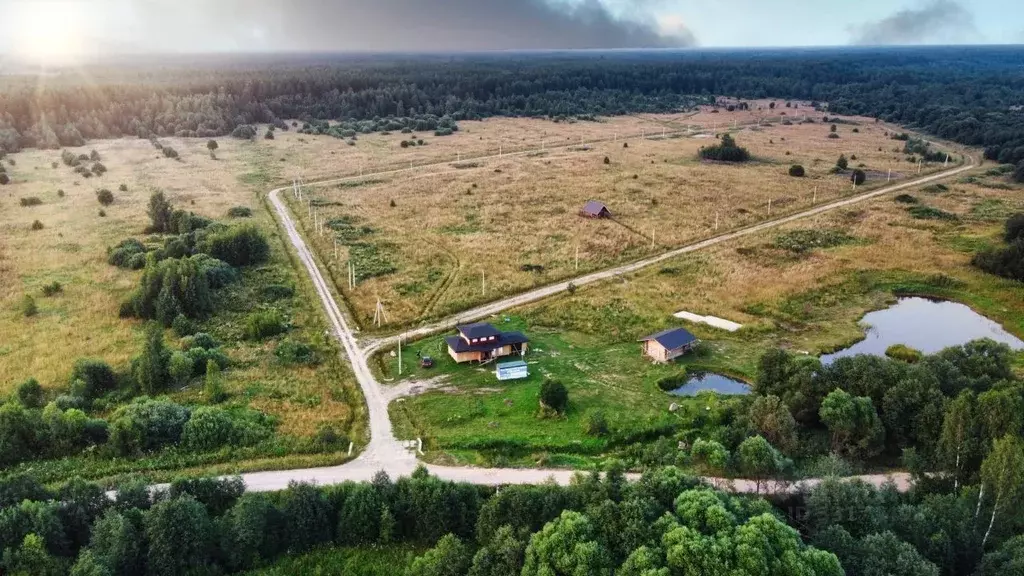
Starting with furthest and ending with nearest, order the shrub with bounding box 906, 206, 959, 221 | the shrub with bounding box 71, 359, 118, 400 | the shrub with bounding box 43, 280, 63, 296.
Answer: the shrub with bounding box 906, 206, 959, 221 → the shrub with bounding box 43, 280, 63, 296 → the shrub with bounding box 71, 359, 118, 400

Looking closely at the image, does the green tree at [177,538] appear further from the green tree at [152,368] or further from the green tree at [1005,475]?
the green tree at [1005,475]

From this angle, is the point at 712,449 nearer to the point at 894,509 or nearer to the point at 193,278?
the point at 894,509

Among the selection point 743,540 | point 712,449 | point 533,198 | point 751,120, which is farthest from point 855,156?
point 743,540

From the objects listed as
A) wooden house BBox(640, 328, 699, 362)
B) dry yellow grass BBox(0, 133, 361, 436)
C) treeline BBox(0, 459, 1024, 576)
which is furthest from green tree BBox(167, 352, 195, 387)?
wooden house BBox(640, 328, 699, 362)

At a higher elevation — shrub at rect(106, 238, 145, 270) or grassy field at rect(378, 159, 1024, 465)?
shrub at rect(106, 238, 145, 270)

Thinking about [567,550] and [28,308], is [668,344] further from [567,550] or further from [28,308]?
[28,308]

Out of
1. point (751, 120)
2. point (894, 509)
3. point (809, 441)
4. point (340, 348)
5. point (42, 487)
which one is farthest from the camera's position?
point (751, 120)

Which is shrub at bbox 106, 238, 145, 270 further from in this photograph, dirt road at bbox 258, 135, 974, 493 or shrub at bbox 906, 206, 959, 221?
shrub at bbox 906, 206, 959, 221
